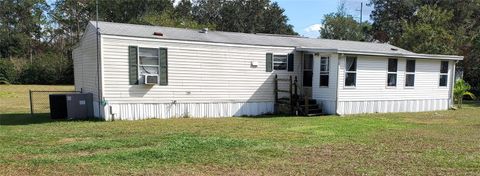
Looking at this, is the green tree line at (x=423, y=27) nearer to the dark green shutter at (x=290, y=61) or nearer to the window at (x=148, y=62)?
the dark green shutter at (x=290, y=61)

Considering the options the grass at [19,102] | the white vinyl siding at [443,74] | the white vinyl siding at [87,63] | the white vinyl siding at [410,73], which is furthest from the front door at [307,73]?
the grass at [19,102]

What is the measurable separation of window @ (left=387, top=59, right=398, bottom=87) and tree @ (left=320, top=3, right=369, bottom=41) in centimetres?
2505

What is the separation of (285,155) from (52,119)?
8486mm

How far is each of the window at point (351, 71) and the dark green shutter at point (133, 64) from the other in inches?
296

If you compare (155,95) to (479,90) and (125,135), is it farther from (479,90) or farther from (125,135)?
(479,90)

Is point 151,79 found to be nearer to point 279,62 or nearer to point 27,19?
point 279,62

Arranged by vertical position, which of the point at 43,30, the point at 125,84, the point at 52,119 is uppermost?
the point at 43,30

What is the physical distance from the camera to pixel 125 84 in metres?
12.6

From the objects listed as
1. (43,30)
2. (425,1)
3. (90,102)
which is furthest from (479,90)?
(43,30)

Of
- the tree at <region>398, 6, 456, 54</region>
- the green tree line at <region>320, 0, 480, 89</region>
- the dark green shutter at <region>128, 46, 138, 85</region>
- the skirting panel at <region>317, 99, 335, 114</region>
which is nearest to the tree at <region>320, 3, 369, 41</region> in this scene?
the green tree line at <region>320, 0, 480, 89</region>

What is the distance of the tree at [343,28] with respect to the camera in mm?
41406

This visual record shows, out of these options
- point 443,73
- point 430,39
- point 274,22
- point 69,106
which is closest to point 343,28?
point 274,22

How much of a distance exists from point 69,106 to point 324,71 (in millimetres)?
8824

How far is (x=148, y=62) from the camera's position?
13.0 meters
